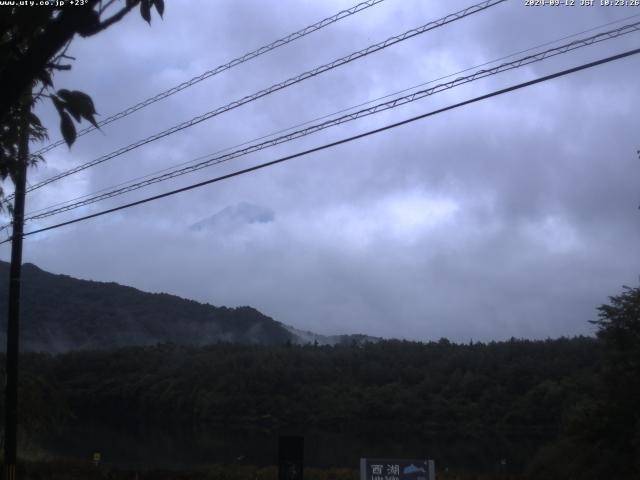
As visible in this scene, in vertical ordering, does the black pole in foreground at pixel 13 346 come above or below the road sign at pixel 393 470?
above

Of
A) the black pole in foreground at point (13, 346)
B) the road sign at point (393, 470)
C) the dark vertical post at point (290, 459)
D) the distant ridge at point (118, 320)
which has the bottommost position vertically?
the road sign at point (393, 470)

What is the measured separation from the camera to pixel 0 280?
5484 centimetres

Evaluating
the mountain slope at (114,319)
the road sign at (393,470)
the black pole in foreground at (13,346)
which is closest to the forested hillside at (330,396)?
the mountain slope at (114,319)

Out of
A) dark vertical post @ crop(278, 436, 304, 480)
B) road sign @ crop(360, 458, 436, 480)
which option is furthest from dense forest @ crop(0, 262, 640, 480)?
dark vertical post @ crop(278, 436, 304, 480)

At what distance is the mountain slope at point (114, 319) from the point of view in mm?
94000

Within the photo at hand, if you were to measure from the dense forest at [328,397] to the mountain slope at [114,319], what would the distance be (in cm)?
1217

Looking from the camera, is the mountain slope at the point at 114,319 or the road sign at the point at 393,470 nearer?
the road sign at the point at 393,470

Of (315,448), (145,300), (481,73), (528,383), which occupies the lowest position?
(315,448)

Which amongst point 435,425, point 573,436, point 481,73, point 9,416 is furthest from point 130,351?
point 481,73

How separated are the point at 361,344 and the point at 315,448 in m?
41.7

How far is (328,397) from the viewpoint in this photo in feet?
234

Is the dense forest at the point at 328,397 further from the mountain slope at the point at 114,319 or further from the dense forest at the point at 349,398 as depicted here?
the mountain slope at the point at 114,319

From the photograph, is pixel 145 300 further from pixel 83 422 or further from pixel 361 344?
pixel 83 422

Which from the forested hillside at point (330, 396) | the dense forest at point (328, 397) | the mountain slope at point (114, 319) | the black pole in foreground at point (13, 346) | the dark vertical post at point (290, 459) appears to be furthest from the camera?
the mountain slope at point (114, 319)
